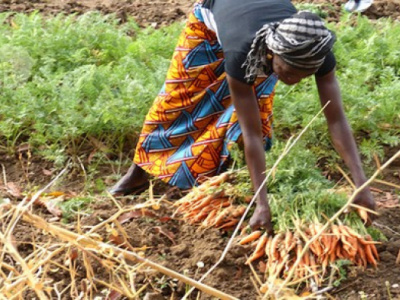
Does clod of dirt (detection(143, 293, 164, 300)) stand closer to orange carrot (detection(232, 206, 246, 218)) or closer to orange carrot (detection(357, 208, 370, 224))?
orange carrot (detection(232, 206, 246, 218))

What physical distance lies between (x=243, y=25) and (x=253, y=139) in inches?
20.5

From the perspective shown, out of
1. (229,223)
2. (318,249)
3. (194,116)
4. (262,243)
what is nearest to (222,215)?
(229,223)

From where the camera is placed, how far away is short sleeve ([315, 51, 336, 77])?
3.83 m

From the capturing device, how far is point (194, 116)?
4.76 meters

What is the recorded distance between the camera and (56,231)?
94.8 inches

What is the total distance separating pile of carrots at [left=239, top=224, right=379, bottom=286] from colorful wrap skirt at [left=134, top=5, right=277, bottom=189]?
32.4 inches

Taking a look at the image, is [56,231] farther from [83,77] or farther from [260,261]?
[83,77]

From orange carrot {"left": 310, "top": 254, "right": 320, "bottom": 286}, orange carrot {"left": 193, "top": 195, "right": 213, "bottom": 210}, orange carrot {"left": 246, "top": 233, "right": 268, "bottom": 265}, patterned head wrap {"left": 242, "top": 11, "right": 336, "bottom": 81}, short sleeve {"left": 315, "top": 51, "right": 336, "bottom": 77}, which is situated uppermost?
patterned head wrap {"left": 242, "top": 11, "right": 336, "bottom": 81}

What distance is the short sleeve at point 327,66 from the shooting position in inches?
151

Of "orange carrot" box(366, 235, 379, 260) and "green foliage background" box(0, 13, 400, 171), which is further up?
"green foliage background" box(0, 13, 400, 171)

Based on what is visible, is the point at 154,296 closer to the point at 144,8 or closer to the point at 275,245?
the point at 275,245

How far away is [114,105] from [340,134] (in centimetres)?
183

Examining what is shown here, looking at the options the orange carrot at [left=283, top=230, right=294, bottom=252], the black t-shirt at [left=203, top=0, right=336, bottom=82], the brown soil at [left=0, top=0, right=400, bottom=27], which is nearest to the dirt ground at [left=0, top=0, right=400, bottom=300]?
the orange carrot at [left=283, top=230, right=294, bottom=252]

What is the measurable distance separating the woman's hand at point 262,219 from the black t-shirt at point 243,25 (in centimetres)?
60
